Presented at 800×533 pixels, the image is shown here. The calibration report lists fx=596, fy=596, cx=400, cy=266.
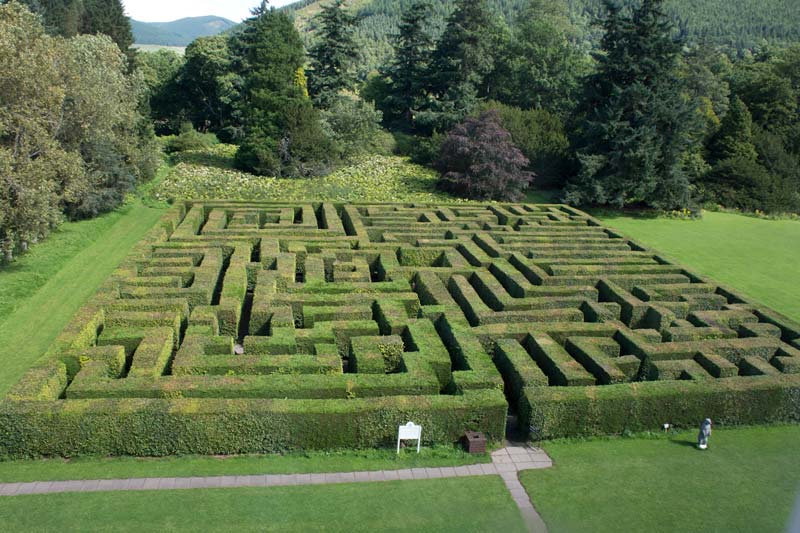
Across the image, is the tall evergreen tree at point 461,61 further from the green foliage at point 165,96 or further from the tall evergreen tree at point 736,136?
the green foliage at point 165,96

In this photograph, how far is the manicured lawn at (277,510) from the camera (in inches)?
411

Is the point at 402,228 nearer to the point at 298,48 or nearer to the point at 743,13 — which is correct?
the point at 298,48

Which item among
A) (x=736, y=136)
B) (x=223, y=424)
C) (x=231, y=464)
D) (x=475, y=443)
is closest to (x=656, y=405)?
(x=475, y=443)

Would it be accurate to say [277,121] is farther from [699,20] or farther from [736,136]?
[699,20]

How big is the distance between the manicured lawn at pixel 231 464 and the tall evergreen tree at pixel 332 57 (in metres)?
42.1

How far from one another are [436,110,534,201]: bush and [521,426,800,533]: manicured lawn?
78.7ft

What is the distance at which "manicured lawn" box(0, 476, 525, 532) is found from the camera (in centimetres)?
1044

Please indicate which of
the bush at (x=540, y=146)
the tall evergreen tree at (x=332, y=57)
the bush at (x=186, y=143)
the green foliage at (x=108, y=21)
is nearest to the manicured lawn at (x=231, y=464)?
the bush at (x=540, y=146)

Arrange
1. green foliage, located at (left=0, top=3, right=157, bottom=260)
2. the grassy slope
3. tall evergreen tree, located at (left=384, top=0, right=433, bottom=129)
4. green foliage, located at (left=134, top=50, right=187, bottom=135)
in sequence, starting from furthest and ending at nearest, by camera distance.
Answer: green foliage, located at (left=134, top=50, right=187, bottom=135) → tall evergreen tree, located at (left=384, top=0, right=433, bottom=129) → green foliage, located at (left=0, top=3, right=157, bottom=260) → the grassy slope

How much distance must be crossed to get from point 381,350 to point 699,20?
114 m

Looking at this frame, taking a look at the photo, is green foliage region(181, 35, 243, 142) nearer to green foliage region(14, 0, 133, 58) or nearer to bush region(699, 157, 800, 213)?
green foliage region(14, 0, 133, 58)

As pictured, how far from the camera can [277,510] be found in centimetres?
1091

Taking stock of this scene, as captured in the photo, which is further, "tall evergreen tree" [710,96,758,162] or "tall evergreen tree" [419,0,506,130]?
"tall evergreen tree" [419,0,506,130]

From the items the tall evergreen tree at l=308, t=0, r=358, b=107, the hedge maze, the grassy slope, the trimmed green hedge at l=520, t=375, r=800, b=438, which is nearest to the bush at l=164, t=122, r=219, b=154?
the tall evergreen tree at l=308, t=0, r=358, b=107
